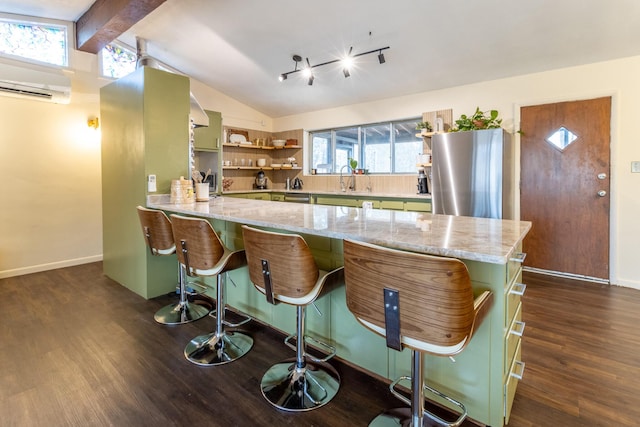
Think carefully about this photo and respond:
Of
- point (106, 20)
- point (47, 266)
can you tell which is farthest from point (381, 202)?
point (47, 266)

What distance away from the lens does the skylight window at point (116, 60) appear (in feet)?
14.6

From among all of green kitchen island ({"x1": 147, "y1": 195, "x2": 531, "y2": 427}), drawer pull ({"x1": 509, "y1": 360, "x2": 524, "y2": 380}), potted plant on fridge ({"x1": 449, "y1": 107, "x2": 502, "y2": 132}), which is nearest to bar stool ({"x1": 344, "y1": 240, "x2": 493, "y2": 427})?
green kitchen island ({"x1": 147, "y1": 195, "x2": 531, "y2": 427})

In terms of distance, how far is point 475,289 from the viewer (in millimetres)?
1431

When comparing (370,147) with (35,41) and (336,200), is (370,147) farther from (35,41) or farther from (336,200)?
(35,41)

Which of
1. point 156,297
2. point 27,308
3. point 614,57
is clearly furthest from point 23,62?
point 614,57

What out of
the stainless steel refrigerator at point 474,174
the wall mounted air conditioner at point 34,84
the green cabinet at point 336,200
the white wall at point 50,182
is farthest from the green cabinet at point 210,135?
the stainless steel refrigerator at point 474,174

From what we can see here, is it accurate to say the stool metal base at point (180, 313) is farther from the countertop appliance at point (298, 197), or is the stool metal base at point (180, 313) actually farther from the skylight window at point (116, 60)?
the skylight window at point (116, 60)

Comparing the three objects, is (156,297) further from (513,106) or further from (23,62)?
(513,106)

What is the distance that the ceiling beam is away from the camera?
3039 millimetres

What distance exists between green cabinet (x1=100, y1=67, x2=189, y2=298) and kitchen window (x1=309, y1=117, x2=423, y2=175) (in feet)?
9.70

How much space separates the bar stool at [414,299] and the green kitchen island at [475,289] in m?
0.17

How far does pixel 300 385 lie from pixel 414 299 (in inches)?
39.6

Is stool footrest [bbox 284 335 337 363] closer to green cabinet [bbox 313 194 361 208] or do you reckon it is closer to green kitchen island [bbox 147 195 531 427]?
green kitchen island [bbox 147 195 531 427]

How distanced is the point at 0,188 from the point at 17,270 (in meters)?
1.00
